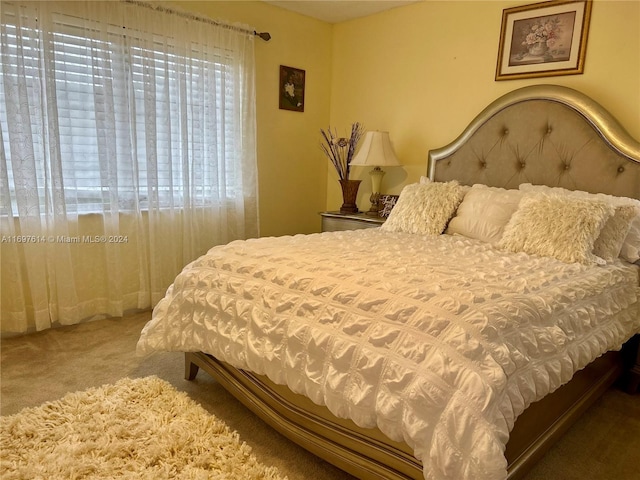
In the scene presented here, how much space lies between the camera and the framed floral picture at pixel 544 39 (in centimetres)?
247

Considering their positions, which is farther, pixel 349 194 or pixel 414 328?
pixel 349 194

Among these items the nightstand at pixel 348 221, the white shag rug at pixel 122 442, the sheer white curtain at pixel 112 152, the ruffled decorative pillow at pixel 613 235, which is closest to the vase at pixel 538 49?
the ruffled decorative pillow at pixel 613 235

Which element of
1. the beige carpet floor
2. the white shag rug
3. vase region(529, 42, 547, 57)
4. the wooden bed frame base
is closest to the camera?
the wooden bed frame base

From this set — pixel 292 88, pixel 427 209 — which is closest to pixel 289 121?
pixel 292 88

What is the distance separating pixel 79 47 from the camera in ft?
8.25

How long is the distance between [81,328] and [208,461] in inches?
63.9

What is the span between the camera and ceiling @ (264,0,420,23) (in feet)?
10.8

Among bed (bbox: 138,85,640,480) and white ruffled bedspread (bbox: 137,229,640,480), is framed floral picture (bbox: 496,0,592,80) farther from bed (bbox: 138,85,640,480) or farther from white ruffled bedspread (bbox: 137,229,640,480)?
white ruffled bedspread (bbox: 137,229,640,480)

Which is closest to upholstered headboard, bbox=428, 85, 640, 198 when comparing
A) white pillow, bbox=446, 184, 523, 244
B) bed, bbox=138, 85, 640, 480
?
bed, bbox=138, 85, 640, 480

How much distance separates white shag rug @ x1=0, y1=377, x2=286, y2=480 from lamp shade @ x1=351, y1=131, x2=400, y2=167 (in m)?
2.11

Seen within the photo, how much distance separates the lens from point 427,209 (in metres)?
2.56

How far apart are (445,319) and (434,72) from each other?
2.54m

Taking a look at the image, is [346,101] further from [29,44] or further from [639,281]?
[639,281]

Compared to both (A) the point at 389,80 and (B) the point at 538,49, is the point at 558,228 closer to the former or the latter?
(B) the point at 538,49
